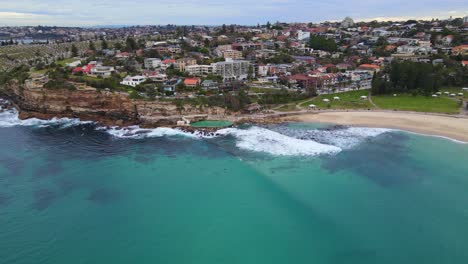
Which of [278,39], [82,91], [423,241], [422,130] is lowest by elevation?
[423,241]

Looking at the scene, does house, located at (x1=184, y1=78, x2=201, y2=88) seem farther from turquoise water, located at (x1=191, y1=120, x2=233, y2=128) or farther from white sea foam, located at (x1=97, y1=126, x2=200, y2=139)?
white sea foam, located at (x1=97, y1=126, x2=200, y2=139)

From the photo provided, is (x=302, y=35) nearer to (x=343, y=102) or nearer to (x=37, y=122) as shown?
(x=343, y=102)

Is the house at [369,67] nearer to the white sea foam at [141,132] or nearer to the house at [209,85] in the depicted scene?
the house at [209,85]

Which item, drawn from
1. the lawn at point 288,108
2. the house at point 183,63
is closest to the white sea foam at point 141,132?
the lawn at point 288,108

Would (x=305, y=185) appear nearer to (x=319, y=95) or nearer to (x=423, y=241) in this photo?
(x=423, y=241)

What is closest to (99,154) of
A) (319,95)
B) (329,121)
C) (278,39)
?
(329,121)
